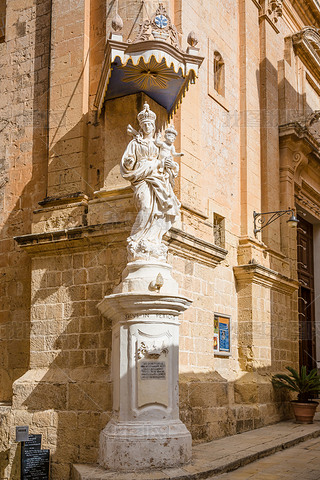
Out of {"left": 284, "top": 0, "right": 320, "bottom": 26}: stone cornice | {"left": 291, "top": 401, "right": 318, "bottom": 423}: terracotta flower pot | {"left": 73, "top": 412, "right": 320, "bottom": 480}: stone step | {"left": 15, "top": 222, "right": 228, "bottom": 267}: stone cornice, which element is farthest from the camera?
{"left": 284, "top": 0, "right": 320, "bottom": 26}: stone cornice

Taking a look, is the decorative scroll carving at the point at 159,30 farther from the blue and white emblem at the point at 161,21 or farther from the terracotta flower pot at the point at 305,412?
the terracotta flower pot at the point at 305,412

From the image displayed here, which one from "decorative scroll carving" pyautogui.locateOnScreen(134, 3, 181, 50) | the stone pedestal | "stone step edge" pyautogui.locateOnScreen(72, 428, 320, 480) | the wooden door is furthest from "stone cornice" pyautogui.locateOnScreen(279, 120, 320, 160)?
"stone step edge" pyautogui.locateOnScreen(72, 428, 320, 480)

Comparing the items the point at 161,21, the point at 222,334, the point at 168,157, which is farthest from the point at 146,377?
the point at 161,21

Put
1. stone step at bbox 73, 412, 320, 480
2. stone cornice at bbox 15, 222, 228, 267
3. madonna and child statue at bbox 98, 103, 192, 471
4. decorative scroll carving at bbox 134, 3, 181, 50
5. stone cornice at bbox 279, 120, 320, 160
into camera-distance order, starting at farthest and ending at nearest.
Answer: stone cornice at bbox 279, 120, 320, 160 < stone cornice at bbox 15, 222, 228, 267 < decorative scroll carving at bbox 134, 3, 181, 50 < madonna and child statue at bbox 98, 103, 192, 471 < stone step at bbox 73, 412, 320, 480

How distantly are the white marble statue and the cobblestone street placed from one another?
9.52 feet

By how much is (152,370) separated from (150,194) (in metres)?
2.26

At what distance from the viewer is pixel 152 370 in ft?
25.8

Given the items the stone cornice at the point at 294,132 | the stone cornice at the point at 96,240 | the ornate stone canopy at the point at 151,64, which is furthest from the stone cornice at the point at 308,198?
the ornate stone canopy at the point at 151,64

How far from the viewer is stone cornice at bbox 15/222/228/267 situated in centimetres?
909

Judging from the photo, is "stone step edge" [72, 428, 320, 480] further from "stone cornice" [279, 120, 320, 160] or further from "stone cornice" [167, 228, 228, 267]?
"stone cornice" [279, 120, 320, 160]

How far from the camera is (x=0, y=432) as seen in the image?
9273 mm

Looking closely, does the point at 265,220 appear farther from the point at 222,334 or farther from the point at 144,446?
the point at 144,446

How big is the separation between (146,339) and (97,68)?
483 cm

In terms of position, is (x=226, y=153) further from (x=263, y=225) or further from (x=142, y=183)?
(x=142, y=183)
